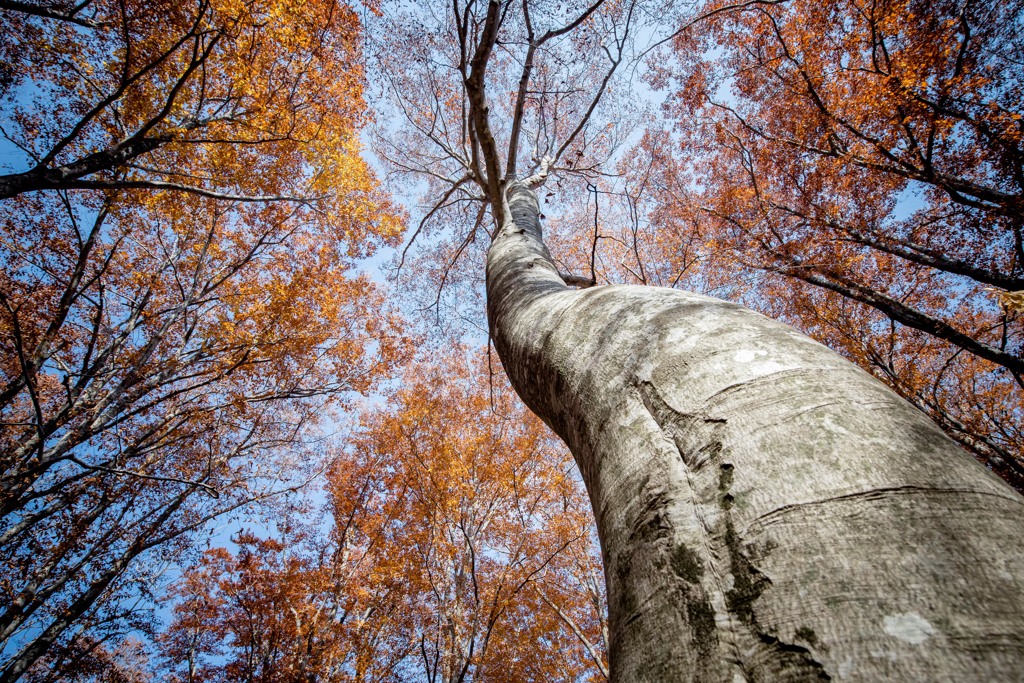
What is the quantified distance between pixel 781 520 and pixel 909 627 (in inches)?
5.7

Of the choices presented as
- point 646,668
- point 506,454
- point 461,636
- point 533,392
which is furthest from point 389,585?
point 646,668

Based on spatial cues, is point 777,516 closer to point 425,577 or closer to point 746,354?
point 746,354

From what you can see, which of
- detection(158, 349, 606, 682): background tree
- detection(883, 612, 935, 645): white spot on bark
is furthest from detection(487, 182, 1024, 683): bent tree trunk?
detection(158, 349, 606, 682): background tree

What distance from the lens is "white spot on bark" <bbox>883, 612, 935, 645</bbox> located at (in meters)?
0.33

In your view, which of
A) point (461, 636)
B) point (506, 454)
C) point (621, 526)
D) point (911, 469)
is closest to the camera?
point (911, 469)

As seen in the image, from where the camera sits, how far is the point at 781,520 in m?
0.48

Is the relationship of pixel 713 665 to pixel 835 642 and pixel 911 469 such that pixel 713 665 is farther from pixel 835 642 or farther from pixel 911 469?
pixel 911 469

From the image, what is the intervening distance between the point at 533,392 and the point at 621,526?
0.63 metres

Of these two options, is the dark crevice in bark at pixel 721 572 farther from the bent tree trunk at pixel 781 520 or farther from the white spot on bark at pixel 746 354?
the white spot on bark at pixel 746 354

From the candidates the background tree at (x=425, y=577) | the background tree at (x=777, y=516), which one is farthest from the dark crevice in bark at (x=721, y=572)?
the background tree at (x=425, y=577)

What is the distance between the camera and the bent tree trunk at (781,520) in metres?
0.36

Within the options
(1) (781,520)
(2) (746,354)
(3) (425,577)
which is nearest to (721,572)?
(1) (781,520)

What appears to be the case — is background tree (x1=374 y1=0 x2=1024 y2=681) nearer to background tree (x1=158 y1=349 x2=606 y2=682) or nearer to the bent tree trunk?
the bent tree trunk

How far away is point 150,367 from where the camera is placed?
638cm
